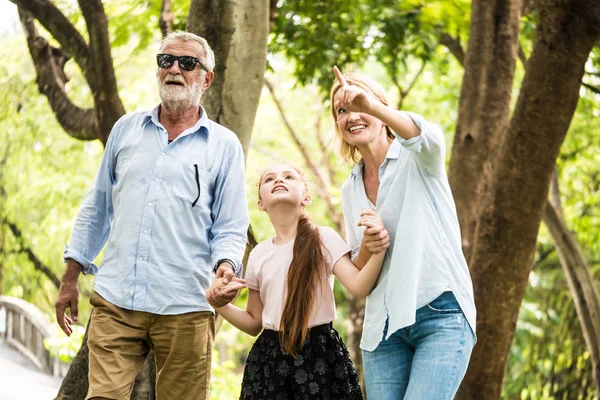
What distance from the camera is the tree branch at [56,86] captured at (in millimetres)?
7984

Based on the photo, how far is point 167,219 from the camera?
3.96 m

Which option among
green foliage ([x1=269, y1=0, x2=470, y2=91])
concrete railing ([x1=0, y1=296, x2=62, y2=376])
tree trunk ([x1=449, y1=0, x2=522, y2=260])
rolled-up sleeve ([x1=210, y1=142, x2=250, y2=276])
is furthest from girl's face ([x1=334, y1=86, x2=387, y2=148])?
concrete railing ([x1=0, y1=296, x2=62, y2=376])

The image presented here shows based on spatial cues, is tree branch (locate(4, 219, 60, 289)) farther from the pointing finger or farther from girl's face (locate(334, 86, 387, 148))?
the pointing finger

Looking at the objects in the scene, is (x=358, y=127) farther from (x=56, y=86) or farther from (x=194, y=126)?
(x=56, y=86)

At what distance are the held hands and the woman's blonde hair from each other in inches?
20.0

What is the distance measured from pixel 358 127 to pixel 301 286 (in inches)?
27.6

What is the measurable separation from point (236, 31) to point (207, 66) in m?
1.91

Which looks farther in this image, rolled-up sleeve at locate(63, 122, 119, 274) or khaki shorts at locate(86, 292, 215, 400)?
rolled-up sleeve at locate(63, 122, 119, 274)

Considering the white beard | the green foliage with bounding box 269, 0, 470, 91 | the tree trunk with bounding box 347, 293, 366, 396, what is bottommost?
the white beard

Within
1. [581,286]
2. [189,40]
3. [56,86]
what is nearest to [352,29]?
[56,86]

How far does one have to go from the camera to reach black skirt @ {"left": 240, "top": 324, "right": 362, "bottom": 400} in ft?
12.0

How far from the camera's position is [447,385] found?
3.43m

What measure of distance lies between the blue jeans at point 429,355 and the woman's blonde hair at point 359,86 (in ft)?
2.76

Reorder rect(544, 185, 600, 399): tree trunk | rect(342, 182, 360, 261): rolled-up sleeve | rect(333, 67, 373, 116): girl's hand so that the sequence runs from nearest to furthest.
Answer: rect(333, 67, 373, 116): girl's hand, rect(342, 182, 360, 261): rolled-up sleeve, rect(544, 185, 600, 399): tree trunk
